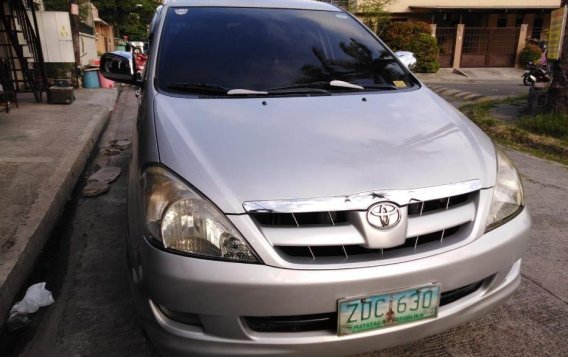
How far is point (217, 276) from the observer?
1.52m

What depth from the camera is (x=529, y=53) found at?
2205cm

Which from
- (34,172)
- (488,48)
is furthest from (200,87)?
(488,48)

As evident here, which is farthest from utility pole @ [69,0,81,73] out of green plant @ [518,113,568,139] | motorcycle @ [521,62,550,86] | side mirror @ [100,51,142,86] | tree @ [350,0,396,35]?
tree @ [350,0,396,35]

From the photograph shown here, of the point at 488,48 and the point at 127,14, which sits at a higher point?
the point at 127,14

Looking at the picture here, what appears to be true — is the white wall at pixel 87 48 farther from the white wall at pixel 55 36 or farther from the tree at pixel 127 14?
the tree at pixel 127 14

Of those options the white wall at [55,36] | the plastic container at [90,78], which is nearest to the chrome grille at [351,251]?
the white wall at [55,36]

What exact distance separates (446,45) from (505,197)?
2314cm

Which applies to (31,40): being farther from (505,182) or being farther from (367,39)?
(505,182)

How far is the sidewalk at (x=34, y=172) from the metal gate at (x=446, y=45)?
62.0ft

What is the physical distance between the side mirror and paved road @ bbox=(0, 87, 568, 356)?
1139mm

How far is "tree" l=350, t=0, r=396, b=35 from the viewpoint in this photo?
2084cm

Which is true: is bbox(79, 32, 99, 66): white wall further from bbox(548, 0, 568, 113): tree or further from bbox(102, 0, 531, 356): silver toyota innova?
bbox(102, 0, 531, 356): silver toyota innova

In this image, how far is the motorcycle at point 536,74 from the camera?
31.7ft

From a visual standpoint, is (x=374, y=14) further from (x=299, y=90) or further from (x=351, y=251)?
(x=351, y=251)
